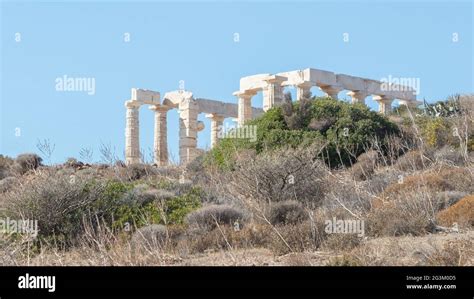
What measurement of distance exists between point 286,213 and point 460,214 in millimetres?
2721

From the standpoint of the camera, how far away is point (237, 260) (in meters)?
9.46

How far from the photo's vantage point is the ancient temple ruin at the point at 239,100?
32469mm

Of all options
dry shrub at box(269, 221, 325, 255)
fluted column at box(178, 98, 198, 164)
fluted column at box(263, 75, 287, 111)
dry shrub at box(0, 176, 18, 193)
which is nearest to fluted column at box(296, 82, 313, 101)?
fluted column at box(263, 75, 287, 111)

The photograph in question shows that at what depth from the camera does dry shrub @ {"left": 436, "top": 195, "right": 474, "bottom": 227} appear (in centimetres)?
1172

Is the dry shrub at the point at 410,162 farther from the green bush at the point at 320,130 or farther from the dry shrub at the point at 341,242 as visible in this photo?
the dry shrub at the point at 341,242

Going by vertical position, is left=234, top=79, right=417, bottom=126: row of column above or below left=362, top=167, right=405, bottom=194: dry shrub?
above

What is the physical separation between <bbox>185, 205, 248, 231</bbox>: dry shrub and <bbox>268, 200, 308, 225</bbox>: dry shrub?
1.73ft

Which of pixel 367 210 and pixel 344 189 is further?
pixel 344 189

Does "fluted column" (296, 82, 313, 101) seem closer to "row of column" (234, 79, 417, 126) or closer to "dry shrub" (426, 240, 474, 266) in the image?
"row of column" (234, 79, 417, 126)

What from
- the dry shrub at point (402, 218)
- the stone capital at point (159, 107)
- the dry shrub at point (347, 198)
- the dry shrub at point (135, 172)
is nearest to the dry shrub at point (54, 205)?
the dry shrub at point (347, 198)

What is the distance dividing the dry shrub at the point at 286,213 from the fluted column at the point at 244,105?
817 inches
